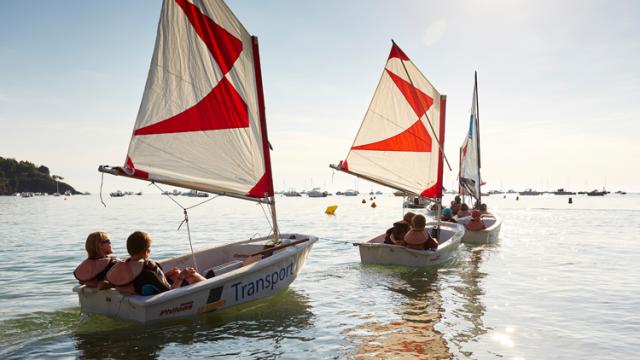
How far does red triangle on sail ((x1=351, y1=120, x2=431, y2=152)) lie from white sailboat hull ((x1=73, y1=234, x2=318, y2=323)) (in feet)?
19.8

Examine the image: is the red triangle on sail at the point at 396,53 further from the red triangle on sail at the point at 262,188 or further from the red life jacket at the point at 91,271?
→ the red life jacket at the point at 91,271

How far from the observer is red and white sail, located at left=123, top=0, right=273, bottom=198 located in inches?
395

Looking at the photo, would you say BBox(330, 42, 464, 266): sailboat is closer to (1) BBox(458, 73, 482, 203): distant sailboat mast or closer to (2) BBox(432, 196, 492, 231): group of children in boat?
(2) BBox(432, 196, 492, 231): group of children in boat

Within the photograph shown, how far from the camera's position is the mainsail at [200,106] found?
32.9 feet

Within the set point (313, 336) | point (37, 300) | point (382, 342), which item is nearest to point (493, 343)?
point (382, 342)

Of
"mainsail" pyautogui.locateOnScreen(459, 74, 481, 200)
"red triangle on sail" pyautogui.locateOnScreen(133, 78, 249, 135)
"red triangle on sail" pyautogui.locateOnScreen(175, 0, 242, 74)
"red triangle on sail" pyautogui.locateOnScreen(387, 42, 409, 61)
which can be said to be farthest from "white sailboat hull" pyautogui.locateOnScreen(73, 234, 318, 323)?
"mainsail" pyautogui.locateOnScreen(459, 74, 481, 200)

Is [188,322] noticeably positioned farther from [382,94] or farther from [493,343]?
[382,94]

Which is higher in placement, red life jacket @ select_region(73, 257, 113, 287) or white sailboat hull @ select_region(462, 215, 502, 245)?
red life jacket @ select_region(73, 257, 113, 287)

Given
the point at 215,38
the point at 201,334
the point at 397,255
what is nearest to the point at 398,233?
the point at 397,255

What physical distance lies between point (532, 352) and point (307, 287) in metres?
6.54

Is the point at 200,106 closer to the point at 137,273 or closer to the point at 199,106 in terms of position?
the point at 199,106

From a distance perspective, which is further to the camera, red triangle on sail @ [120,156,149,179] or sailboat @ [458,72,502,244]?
sailboat @ [458,72,502,244]

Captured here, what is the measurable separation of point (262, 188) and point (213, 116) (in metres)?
1.98

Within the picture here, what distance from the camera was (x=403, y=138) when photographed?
17891 mm
